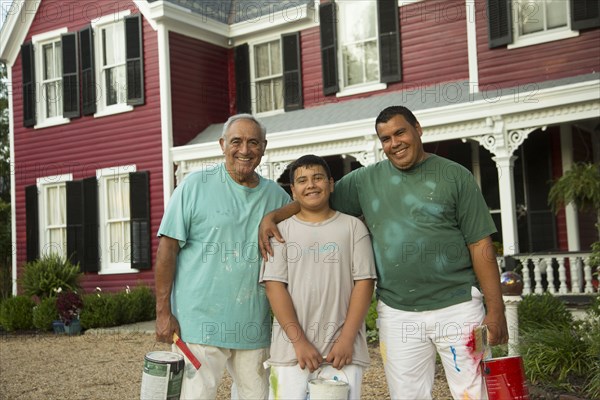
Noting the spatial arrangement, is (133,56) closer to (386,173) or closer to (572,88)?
(572,88)

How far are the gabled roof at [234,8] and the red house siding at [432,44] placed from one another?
2.67 metres

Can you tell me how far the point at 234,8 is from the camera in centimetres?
1598

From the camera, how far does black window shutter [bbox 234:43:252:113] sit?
50.1 ft

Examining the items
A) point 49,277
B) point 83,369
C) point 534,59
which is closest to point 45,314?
point 49,277

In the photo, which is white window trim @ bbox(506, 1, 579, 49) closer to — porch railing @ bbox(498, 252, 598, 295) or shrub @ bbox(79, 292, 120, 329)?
porch railing @ bbox(498, 252, 598, 295)

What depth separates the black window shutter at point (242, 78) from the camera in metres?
15.3

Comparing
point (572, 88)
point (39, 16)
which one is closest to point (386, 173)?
point (572, 88)

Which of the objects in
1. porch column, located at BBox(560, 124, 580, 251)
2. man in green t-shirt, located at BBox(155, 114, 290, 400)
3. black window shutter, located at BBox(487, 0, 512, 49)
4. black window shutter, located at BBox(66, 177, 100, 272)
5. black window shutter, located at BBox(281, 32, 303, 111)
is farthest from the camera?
black window shutter, located at BBox(66, 177, 100, 272)

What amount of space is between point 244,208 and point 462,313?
1.18 m

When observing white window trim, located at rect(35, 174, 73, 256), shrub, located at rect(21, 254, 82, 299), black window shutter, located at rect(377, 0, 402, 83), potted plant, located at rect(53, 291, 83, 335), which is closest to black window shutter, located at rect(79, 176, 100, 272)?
white window trim, located at rect(35, 174, 73, 256)

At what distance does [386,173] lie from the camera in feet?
11.4

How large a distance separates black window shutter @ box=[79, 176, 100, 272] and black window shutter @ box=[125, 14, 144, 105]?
6.63ft

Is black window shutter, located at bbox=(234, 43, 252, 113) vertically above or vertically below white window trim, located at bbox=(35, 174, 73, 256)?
above

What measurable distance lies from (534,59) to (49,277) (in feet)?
30.9
